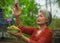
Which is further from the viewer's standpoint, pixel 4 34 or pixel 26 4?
pixel 4 34

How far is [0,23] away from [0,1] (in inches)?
26.0

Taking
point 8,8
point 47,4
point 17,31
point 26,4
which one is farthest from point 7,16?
point 17,31

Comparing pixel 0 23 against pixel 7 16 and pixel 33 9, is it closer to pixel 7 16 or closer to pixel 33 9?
pixel 7 16

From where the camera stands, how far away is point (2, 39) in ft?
20.9

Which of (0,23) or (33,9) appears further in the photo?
(0,23)

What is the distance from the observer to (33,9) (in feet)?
18.5

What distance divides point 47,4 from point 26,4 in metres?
0.49

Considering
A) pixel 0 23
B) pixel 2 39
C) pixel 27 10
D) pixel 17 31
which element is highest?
pixel 17 31

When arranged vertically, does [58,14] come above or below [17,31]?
below

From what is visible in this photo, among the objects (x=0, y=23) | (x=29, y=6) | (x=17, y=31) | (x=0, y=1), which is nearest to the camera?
(x=17, y=31)

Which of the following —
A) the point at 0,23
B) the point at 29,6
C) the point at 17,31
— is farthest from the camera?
the point at 0,23

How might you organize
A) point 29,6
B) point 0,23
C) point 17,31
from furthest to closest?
point 0,23, point 29,6, point 17,31

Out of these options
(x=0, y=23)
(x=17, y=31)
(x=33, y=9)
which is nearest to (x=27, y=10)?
(x=33, y=9)

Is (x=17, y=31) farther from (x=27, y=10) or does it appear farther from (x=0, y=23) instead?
(x=0, y=23)
